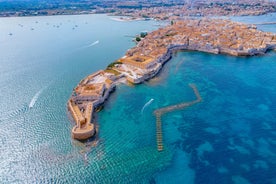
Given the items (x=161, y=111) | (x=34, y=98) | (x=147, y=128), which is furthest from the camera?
(x=34, y=98)

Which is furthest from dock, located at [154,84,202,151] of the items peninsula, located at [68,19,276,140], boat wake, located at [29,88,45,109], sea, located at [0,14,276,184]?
boat wake, located at [29,88,45,109]

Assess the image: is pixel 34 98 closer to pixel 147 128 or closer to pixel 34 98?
pixel 34 98

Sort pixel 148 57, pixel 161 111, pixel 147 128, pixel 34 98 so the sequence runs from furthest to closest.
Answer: pixel 148 57, pixel 34 98, pixel 161 111, pixel 147 128

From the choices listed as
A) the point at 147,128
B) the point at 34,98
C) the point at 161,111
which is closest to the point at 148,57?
the point at 161,111

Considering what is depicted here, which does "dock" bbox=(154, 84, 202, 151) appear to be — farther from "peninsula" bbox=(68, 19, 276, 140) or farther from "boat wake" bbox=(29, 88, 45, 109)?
"boat wake" bbox=(29, 88, 45, 109)

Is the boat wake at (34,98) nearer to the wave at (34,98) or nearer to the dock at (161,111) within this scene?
the wave at (34,98)

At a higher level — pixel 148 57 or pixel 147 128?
pixel 148 57

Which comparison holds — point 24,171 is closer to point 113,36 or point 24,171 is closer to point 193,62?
point 193,62

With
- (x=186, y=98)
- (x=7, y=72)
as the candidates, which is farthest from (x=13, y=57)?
(x=186, y=98)
